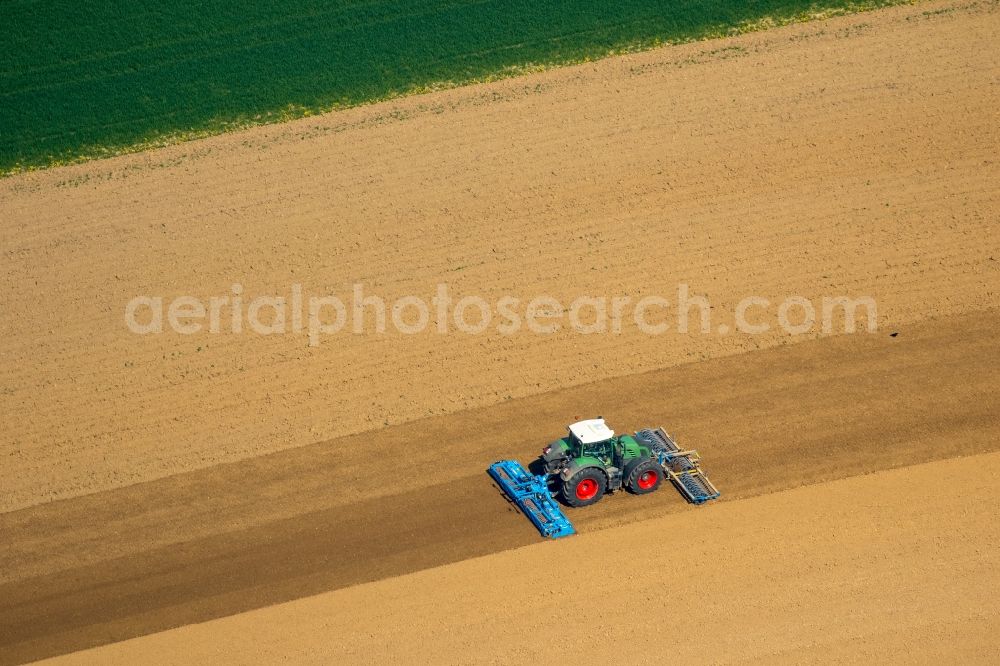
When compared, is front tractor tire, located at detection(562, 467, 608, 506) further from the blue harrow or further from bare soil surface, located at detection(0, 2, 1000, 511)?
bare soil surface, located at detection(0, 2, 1000, 511)

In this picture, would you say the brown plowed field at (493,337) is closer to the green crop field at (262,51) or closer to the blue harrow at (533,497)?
the blue harrow at (533,497)

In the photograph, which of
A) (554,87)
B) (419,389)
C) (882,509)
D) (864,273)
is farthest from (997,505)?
(554,87)

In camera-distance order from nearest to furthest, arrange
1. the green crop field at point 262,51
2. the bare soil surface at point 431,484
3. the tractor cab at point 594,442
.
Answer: the bare soil surface at point 431,484
the tractor cab at point 594,442
the green crop field at point 262,51

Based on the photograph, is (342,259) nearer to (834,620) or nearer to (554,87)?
(554,87)

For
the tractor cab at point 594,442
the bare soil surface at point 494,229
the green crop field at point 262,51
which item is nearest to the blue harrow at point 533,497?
the tractor cab at point 594,442

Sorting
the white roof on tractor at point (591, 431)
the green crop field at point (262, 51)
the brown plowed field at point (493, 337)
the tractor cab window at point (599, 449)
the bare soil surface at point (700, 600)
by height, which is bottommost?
the bare soil surface at point (700, 600)
